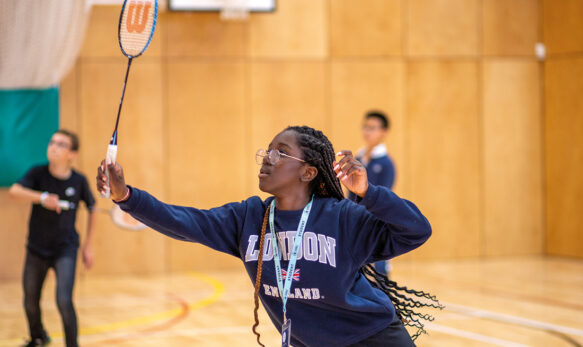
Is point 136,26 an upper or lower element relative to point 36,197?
upper

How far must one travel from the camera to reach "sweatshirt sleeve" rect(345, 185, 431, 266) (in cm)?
262

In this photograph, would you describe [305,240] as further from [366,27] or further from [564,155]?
[564,155]

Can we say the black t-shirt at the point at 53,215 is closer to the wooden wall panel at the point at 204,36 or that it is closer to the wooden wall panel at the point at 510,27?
the wooden wall panel at the point at 204,36

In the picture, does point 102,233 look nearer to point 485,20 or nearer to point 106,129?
point 106,129

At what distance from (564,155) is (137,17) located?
9899 mm

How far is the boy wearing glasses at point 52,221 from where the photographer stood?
5629mm

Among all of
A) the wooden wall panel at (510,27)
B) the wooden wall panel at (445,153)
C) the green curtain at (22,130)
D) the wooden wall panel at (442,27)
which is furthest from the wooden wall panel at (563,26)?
the green curtain at (22,130)

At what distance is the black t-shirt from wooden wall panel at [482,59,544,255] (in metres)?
7.73

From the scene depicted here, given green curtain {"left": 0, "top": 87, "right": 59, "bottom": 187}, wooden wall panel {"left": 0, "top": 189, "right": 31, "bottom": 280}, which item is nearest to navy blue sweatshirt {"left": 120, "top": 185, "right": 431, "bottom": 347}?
green curtain {"left": 0, "top": 87, "right": 59, "bottom": 187}

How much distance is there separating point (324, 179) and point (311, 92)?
26.2 ft

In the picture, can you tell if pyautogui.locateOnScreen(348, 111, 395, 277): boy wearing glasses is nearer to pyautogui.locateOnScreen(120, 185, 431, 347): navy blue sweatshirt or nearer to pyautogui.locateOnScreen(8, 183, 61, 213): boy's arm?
pyautogui.locateOnScreen(8, 183, 61, 213): boy's arm

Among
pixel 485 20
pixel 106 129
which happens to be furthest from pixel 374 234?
pixel 485 20

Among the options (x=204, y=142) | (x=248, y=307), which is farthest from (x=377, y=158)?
(x=204, y=142)

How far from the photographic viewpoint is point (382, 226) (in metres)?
2.83
